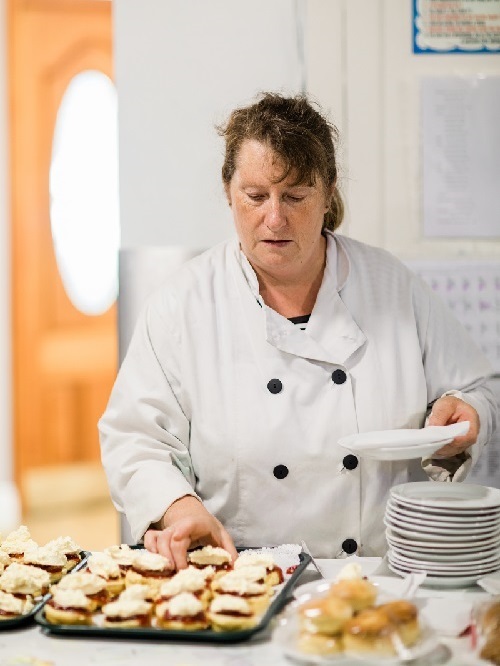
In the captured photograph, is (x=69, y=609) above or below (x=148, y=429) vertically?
below

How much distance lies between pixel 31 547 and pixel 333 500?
69cm

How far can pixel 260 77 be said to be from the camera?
3.20m

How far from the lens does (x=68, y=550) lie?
1.83 m

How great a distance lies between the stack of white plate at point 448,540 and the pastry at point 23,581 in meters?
0.63

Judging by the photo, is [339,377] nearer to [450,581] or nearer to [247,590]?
[450,581]

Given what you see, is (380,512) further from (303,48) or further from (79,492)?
(79,492)

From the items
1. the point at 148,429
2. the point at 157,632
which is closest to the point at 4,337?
the point at 148,429

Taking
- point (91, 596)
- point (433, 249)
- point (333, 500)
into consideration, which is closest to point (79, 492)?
point (433, 249)

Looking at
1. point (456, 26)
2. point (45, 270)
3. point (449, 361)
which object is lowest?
point (449, 361)

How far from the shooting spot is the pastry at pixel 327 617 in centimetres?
138

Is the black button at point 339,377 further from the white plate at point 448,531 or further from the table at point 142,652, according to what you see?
the table at point 142,652

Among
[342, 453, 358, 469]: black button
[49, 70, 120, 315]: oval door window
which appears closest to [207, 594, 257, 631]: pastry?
[342, 453, 358, 469]: black button

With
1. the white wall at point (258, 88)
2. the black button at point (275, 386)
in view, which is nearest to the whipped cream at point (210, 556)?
the black button at point (275, 386)

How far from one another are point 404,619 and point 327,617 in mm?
106
